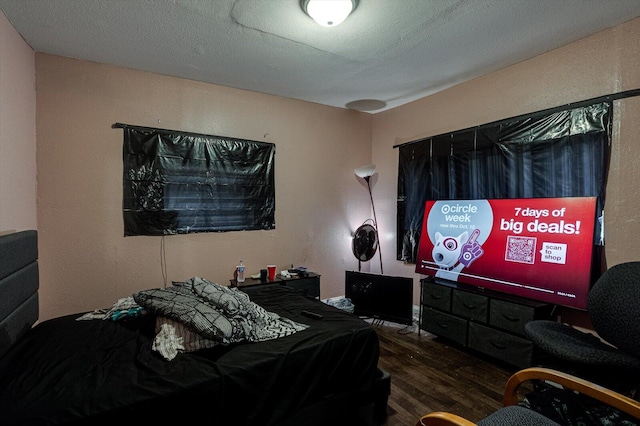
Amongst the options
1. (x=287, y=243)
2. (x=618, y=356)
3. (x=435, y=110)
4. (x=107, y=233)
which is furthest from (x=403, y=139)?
Result: (x=107, y=233)

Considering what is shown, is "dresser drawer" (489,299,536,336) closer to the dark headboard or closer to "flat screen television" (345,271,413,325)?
"flat screen television" (345,271,413,325)

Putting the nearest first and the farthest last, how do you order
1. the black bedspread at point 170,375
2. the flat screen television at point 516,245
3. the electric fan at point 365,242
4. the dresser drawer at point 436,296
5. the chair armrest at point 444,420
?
the chair armrest at point 444,420 < the black bedspread at point 170,375 < the flat screen television at point 516,245 < the dresser drawer at point 436,296 < the electric fan at point 365,242

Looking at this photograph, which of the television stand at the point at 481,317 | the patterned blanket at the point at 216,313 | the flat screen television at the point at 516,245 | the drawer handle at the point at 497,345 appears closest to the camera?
the patterned blanket at the point at 216,313

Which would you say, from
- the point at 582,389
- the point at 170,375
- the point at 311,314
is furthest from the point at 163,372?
the point at 582,389

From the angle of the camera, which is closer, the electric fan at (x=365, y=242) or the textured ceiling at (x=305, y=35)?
the textured ceiling at (x=305, y=35)

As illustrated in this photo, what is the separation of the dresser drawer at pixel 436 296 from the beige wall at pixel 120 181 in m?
1.31

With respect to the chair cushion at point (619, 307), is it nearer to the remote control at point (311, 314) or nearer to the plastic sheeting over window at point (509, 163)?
the plastic sheeting over window at point (509, 163)

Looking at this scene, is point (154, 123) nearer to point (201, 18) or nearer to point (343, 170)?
point (201, 18)

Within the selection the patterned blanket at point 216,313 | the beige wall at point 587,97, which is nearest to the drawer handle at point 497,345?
the beige wall at point 587,97

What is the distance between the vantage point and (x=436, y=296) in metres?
3.11

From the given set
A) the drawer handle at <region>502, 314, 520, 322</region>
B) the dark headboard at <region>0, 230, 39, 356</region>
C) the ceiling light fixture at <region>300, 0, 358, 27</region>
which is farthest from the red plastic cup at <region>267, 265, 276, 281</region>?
the ceiling light fixture at <region>300, 0, 358, 27</region>

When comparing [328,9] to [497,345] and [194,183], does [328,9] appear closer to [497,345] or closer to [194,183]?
[194,183]

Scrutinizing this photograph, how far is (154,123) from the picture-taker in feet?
10.0

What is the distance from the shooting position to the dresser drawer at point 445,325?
113 inches
